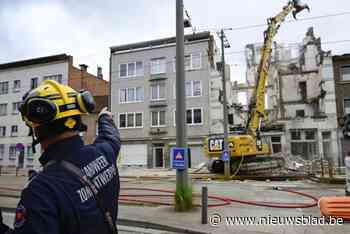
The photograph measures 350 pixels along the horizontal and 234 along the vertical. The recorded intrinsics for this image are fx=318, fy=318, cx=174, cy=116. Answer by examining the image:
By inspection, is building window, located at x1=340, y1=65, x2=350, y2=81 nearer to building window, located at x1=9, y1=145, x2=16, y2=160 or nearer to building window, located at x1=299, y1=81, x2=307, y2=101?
building window, located at x1=299, y1=81, x2=307, y2=101

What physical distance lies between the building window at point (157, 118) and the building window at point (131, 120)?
56.4 inches

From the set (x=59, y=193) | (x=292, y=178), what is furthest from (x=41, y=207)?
(x=292, y=178)

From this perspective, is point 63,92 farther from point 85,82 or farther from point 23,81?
point 23,81

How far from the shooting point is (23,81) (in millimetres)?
41562

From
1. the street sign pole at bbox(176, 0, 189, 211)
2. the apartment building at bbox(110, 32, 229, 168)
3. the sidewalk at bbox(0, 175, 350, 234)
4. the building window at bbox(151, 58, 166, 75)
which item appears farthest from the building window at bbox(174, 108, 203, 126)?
the street sign pole at bbox(176, 0, 189, 211)

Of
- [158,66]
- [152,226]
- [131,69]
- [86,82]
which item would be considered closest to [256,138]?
[152,226]

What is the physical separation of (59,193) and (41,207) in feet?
0.35

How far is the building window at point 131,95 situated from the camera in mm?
36188

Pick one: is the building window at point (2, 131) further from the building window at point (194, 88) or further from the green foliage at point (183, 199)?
the green foliage at point (183, 199)

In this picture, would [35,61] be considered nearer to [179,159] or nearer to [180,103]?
[180,103]

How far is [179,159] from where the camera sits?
9.08 meters

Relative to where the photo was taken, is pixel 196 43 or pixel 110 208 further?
pixel 196 43

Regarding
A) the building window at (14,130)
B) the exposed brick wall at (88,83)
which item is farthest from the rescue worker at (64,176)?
the building window at (14,130)

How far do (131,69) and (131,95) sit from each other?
3176 mm
